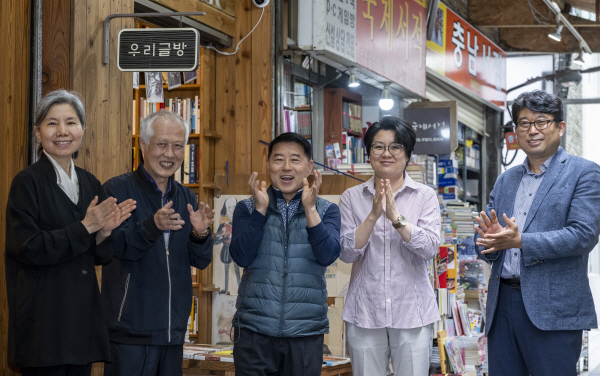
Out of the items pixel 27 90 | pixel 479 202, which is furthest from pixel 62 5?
pixel 479 202

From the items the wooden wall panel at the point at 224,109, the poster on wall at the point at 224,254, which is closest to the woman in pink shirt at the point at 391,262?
the poster on wall at the point at 224,254

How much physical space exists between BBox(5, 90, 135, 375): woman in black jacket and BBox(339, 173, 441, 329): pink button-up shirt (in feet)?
3.37

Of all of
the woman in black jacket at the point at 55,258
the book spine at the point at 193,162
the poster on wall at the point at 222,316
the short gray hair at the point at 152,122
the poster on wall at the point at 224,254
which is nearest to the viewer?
the woman in black jacket at the point at 55,258

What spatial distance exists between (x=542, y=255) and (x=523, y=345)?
38cm

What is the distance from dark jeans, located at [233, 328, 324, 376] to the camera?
2.73 metres

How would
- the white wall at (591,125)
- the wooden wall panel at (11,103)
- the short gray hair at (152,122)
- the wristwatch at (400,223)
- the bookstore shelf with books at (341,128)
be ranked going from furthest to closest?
the white wall at (591,125)
the bookstore shelf with books at (341,128)
the wooden wall panel at (11,103)
the short gray hair at (152,122)
the wristwatch at (400,223)

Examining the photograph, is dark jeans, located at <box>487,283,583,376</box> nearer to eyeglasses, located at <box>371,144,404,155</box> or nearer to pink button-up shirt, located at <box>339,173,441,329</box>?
pink button-up shirt, located at <box>339,173,441,329</box>

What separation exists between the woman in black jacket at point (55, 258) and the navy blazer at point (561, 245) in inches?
62.1

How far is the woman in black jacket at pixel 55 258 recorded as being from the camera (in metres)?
2.40

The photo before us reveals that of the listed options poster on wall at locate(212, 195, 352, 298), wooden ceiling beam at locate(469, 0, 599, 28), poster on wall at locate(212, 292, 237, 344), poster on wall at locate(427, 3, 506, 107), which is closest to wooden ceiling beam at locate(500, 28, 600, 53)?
poster on wall at locate(427, 3, 506, 107)

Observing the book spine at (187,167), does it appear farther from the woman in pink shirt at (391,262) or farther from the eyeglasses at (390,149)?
the eyeglasses at (390,149)

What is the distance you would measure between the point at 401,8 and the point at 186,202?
4763mm

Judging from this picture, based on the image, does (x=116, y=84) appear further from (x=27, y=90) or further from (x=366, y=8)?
(x=366, y=8)

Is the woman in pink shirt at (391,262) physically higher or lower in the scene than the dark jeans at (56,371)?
higher
